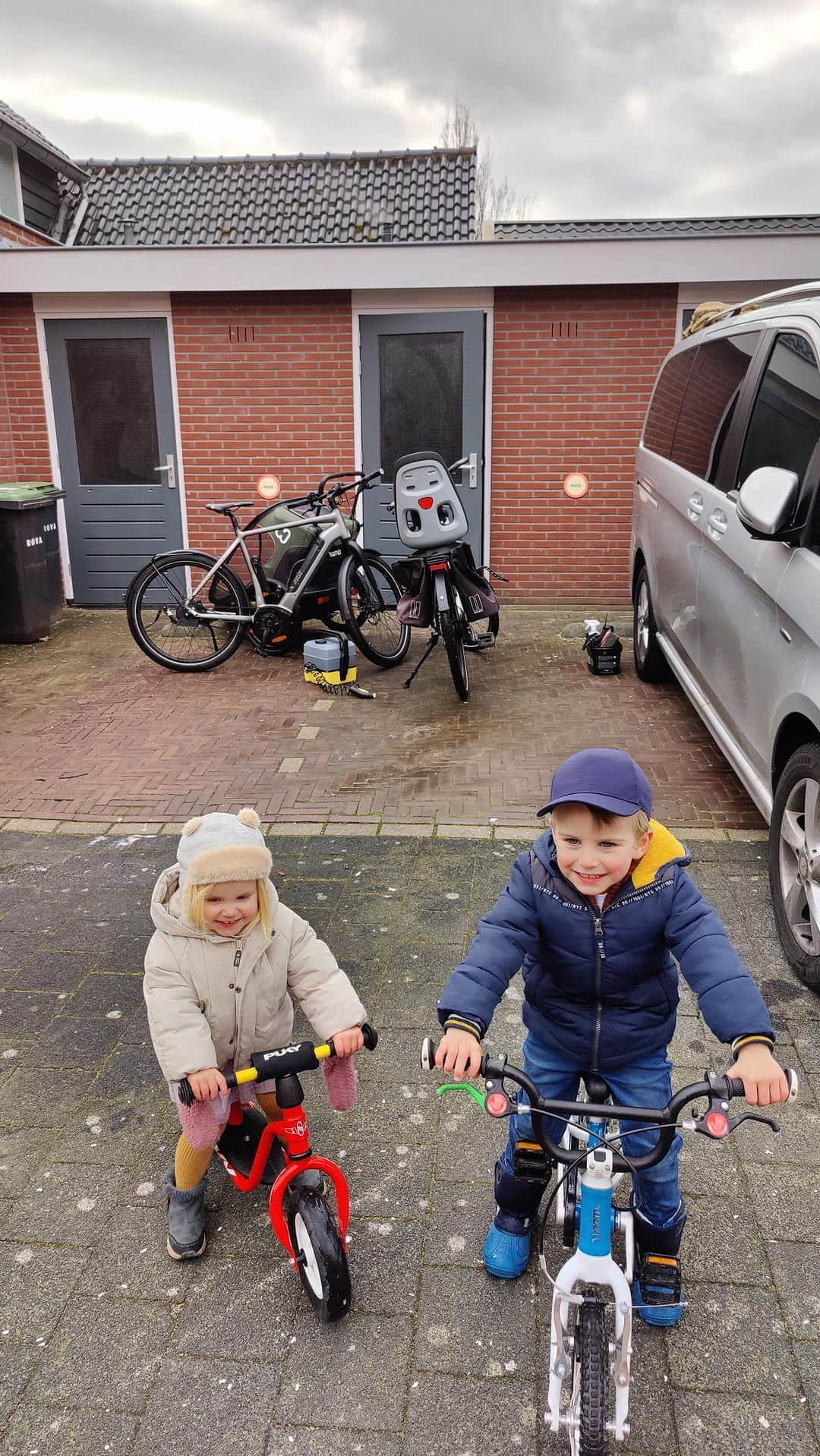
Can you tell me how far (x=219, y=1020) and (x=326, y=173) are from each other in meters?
16.6

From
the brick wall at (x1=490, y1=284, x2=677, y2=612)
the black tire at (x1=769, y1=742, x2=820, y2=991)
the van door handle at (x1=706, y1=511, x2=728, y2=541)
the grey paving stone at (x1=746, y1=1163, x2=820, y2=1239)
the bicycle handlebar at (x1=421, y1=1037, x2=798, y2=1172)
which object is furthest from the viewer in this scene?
the brick wall at (x1=490, y1=284, x2=677, y2=612)

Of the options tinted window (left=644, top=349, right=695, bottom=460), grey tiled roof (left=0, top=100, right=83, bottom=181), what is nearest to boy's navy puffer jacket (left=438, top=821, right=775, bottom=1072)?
tinted window (left=644, top=349, right=695, bottom=460)

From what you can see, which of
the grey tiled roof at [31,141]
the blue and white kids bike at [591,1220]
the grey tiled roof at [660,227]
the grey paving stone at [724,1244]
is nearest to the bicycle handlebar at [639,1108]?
the blue and white kids bike at [591,1220]

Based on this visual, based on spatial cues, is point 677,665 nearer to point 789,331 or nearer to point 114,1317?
point 789,331

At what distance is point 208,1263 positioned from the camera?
2641mm

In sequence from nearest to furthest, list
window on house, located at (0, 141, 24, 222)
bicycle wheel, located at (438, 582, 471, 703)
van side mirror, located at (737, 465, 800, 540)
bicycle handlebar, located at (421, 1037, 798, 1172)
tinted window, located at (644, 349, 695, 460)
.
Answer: bicycle handlebar, located at (421, 1037, 798, 1172) < van side mirror, located at (737, 465, 800, 540) < tinted window, located at (644, 349, 695, 460) < bicycle wheel, located at (438, 582, 471, 703) < window on house, located at (0, 141, 24, 222)

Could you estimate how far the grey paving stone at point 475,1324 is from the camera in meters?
2.35

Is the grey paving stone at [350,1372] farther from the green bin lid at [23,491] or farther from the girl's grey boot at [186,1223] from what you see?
the green bin lid at [23,491]

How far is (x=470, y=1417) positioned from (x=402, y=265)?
8452mm

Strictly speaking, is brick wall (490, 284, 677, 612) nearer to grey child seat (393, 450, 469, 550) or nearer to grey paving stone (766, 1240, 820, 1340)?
grey child seat (393, 450, 469, 550)

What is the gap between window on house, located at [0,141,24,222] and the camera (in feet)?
43.7

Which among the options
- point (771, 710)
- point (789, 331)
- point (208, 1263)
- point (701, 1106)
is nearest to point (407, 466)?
Answer: point (789, 331)

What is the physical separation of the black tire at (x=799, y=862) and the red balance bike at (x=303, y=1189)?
5.92 ft

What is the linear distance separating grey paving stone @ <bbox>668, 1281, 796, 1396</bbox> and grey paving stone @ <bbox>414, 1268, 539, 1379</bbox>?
0.33 metres
